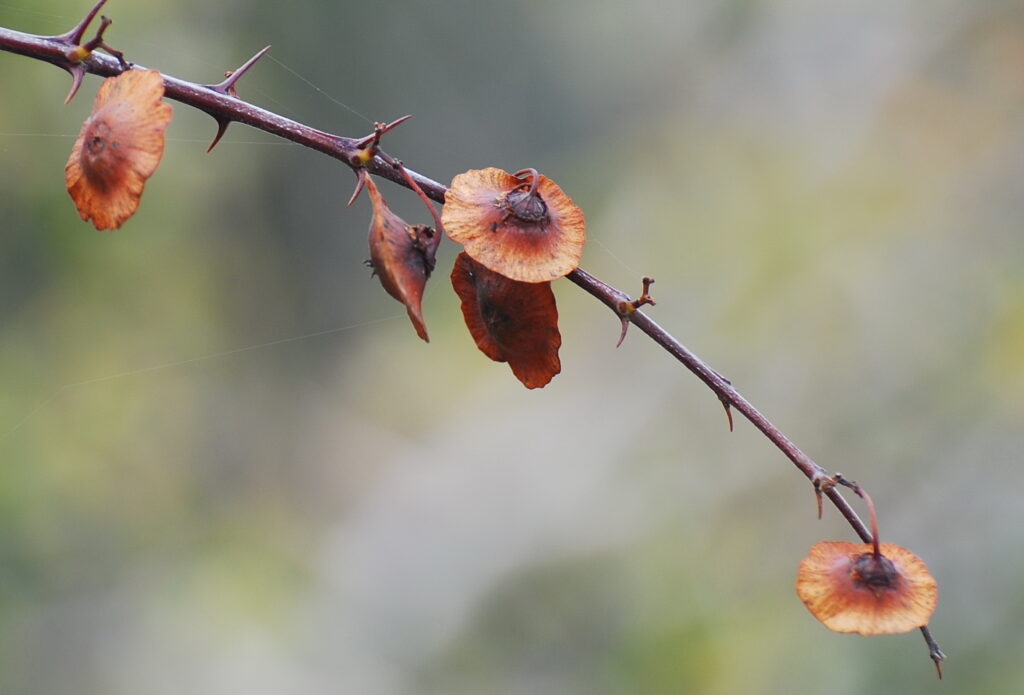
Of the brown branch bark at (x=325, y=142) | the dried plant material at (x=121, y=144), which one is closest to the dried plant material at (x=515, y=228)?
the brown branch bark at (x=325, y=142)

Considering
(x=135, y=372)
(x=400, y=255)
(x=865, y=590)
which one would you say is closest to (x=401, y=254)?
(x=400, y=255)

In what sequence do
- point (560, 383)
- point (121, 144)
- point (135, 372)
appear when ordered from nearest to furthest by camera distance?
point (121, 144), point (560, 383), point (135, 372)

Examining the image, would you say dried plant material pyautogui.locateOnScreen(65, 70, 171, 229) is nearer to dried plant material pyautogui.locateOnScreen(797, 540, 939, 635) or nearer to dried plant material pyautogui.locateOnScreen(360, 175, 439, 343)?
dried plant material pyautogui.locateOnScreen(360, 175, 439, 343)

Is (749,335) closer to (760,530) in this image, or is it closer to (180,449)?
(760,530)

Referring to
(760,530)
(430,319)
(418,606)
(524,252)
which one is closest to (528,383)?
(524,252)

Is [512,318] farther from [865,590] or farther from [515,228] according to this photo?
[865,590]

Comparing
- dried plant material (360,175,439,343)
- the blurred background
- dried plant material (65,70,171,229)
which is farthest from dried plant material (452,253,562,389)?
the blurred background
